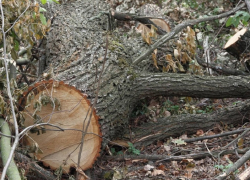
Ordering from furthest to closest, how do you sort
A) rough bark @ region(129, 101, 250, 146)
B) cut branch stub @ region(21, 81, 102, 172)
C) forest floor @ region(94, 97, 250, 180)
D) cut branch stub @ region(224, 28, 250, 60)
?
cut branch stub @ region(224, 28, 250, 60) → rough bark @ region(129, 101, 250, 146) → forest floor @ region(94, 97, 250, 180) → cut branch stub @ region(21, 81, 102, 172)

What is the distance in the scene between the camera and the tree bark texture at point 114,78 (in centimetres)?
337

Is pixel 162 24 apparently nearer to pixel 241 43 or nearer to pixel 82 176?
pixel 241 43

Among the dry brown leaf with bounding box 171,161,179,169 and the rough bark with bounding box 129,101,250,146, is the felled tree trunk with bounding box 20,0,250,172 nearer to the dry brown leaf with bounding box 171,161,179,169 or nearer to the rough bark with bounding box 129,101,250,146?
the rough bark with bounding box 129,101,250,146

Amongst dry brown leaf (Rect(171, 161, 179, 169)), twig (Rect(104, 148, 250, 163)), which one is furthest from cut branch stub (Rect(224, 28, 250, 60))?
dry brown leaf (Rect(171, 161, 179, 169))

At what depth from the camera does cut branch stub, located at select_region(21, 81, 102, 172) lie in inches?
119

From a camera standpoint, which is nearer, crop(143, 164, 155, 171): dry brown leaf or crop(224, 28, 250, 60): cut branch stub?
crop(143, 164, 155, 171): dry brown leaf

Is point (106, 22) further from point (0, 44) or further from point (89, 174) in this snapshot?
point (89, 174)

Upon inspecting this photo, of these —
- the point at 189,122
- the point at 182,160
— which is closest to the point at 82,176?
the point at 182,160

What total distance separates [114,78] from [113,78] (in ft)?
0.04

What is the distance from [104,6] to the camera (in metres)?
5.05

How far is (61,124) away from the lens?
3076 mm

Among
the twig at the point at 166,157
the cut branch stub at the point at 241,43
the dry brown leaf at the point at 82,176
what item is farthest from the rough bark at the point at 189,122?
the dry brown leaf at the point at 82,176

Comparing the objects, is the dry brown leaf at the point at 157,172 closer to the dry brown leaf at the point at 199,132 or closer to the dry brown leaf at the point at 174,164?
the dry brown leaf at the point at 174,164

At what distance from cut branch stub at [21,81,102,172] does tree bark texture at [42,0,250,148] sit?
19 centimetres
